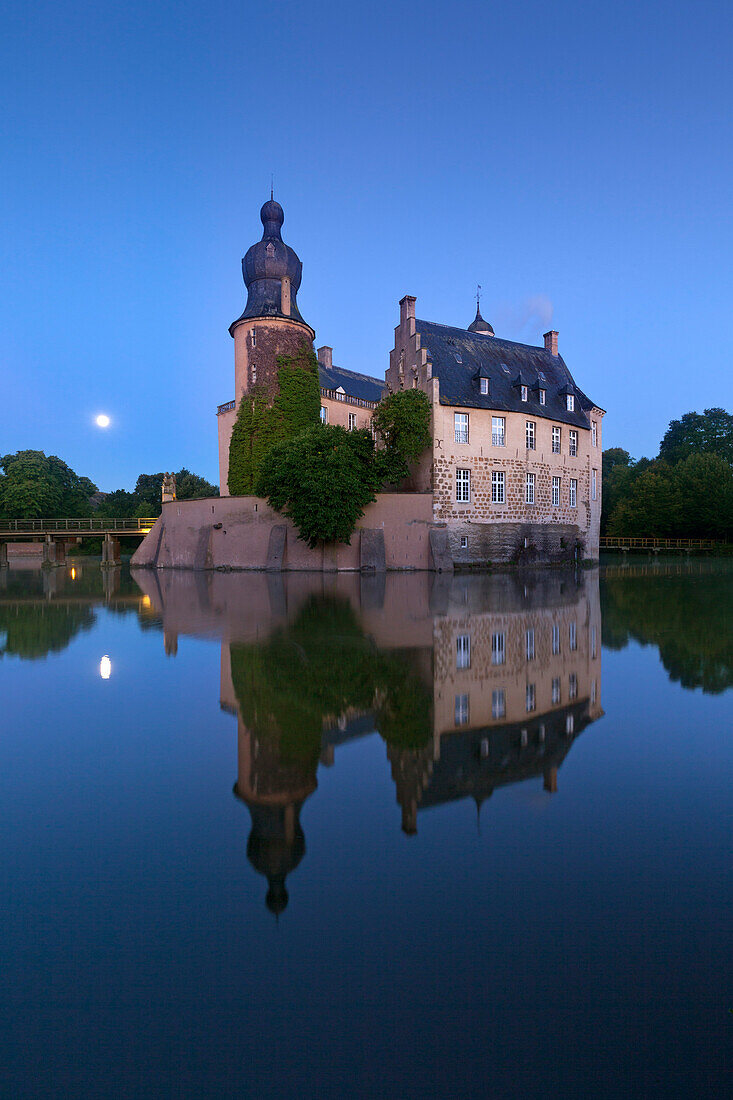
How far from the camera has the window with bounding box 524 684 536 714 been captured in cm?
627

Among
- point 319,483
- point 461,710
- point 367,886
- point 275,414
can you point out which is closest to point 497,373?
point 275,414

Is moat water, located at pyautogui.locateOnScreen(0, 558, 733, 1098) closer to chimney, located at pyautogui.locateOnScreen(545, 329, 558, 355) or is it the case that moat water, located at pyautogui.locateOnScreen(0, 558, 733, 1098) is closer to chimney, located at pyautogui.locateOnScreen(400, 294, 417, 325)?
chimney, located at pyautogui.locateOnScreen(400, 294, 417, 325)

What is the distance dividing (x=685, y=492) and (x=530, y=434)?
2979 cm

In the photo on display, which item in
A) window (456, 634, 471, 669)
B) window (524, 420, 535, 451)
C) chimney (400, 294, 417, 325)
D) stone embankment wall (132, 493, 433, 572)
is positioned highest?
chimney (400, 294, 417, 325)

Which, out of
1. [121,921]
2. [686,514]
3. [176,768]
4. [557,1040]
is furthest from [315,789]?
[686,514]

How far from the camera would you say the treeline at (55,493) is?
198 feet

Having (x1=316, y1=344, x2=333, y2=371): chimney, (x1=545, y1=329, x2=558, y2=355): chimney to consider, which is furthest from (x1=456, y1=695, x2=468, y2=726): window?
(x1=316, y1=344, x2=333, y2=371): chimney

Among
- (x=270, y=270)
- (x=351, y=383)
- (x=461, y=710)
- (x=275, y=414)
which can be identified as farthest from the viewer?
(x=351, y=383)

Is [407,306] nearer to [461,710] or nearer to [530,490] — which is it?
[530,490]

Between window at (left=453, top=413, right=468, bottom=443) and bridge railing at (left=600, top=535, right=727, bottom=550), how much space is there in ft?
96.1

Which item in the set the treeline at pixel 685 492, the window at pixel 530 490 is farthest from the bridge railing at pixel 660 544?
the window at pixel 530 490

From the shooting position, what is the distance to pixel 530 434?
35062 mm

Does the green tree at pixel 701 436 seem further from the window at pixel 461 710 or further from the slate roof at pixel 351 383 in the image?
the window at pixel 461 710

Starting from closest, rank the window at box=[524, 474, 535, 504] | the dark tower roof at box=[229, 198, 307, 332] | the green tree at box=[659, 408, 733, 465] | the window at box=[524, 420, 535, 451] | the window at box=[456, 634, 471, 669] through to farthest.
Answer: the window at box=[456, 634, 471, 669] < the window at box=[524, 420, 535, 451] < the window at box=[524, 474, 535, 504] < the dark tower roof at box=[229, 198, 307, 332] < the green tree at box=[659, 408, 733, 465]
